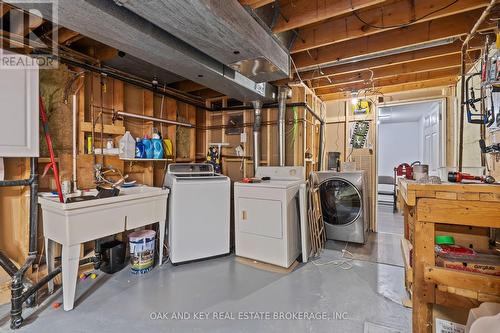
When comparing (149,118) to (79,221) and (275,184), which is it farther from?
(275,184)

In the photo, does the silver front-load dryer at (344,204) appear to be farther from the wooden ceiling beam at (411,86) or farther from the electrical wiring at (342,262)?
the wooden ceiling beam at (411,86)

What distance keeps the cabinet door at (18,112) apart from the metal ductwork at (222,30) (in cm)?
119

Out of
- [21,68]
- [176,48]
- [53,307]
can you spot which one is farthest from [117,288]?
[176,48]

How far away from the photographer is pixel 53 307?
1856 millimetres

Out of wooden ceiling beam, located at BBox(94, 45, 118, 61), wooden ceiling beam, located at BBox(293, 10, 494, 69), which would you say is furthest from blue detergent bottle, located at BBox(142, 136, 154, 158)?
wooden ceiling beam, located at BBox(293, 10, 494, 69)

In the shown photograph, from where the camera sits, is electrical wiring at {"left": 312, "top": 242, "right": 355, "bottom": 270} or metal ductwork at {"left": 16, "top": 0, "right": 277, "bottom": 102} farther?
electrical wiring at {"left": 312, "top": 242, "right": 355, "bottom": 270}

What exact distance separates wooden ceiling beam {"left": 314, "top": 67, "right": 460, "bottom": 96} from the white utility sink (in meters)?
3.44

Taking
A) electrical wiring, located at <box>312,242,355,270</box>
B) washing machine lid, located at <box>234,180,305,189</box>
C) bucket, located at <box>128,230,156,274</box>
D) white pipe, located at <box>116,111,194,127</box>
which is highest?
white pipe, located at <box>116,111,194,127</box>

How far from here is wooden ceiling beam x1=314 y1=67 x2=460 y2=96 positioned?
333cm

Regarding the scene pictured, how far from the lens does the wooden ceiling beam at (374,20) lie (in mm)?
1865

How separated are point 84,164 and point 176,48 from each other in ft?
5.18

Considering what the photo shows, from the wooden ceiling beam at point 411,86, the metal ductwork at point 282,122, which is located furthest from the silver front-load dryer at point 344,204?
the wooden ceiling beam at point 411,86

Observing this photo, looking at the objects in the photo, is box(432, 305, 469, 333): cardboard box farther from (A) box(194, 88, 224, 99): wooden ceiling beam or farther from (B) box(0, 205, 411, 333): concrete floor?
(A) box(194, 88, 224, 99): wooden ceiling beam

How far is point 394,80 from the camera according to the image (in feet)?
12.2
